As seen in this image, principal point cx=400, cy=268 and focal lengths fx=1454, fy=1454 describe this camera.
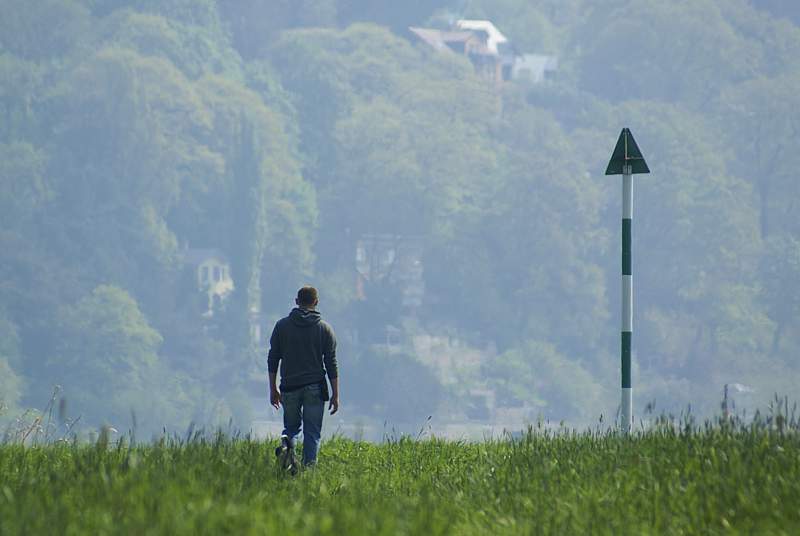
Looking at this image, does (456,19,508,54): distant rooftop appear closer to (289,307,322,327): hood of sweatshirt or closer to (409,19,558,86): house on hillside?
(409,19,558,86): house on hillside

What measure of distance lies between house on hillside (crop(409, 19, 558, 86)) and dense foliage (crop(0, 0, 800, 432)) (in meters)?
11.5

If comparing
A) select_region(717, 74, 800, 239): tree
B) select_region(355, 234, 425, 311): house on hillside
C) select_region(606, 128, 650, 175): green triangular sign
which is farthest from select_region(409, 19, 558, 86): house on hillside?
select_region(606, 128, 650, 175): green triangular sign

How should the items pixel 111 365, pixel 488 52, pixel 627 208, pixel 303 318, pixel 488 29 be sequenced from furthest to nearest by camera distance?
pixel 488 29 < pixel 488 52 < pixel 111 365 < pixel 627 208 < pixel 303 318

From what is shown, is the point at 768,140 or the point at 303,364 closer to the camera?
the point at 303,364

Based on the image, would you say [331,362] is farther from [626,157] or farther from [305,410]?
[626,157]

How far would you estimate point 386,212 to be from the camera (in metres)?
125

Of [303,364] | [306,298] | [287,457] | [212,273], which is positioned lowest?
[287,457]

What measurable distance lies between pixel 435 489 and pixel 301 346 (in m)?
1.88

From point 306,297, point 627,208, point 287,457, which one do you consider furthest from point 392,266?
point 287,457

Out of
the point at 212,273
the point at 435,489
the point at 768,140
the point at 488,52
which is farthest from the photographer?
the point at 488,52

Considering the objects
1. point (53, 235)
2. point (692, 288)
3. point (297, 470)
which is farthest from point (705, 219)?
point (297, 470)

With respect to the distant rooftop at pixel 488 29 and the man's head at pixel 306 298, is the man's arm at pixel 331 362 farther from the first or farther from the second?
the distant rooftop at pixel 488 29

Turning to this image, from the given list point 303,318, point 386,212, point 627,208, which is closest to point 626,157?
point 627,208

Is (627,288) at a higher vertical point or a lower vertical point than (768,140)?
lower
